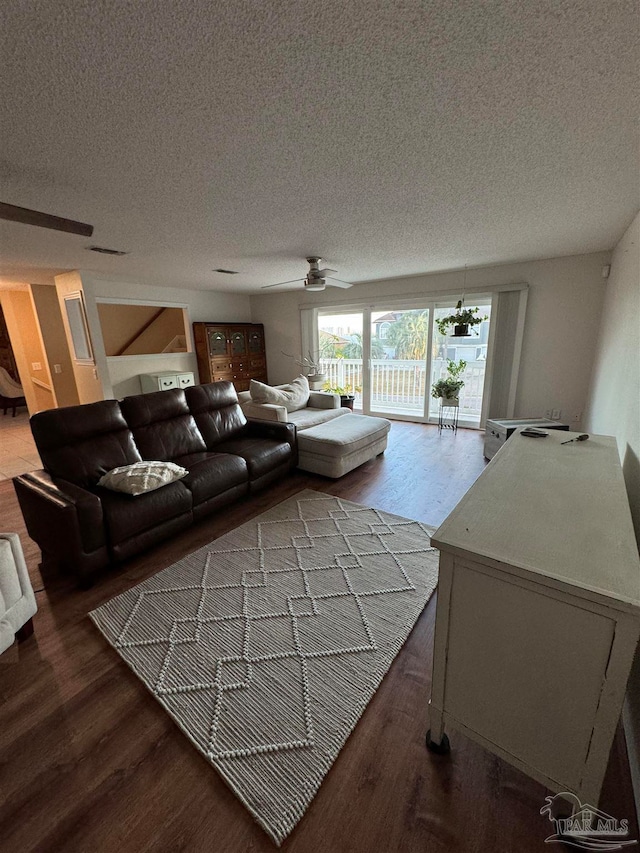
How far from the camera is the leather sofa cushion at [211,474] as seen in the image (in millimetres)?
2570

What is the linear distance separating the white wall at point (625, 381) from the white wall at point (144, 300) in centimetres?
554

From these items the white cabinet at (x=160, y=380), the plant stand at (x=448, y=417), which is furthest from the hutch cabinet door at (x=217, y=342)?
the plant stand at (x=448, y=417)

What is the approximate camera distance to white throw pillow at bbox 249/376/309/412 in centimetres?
422

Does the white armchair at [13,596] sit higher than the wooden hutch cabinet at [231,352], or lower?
lower

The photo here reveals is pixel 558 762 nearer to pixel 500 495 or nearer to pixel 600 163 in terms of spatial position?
pixel 500 495

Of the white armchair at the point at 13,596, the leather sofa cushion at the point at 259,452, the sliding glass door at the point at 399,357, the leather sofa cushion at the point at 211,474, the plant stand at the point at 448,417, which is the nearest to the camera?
the white armchair at the point at 13,596

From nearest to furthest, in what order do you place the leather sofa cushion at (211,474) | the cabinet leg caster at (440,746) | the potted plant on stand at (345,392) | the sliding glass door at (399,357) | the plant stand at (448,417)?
the cabinet leg caster at (440,746), the leather sofa cushion at (211,474), the plant stand at (448,417), the sliding glass door at (399,357), the potted plant on stand at (345,392)

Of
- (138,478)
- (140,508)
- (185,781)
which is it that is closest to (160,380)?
(138,478)

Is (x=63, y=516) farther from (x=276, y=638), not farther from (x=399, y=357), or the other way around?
(x=399, y=357)

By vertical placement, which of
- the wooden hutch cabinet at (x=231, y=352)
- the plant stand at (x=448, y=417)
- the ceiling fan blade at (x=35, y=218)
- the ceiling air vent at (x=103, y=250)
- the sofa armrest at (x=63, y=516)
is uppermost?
the ceiling air vent at (x=103, y=250)

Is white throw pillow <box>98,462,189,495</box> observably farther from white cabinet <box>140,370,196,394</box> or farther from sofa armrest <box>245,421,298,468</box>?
white cabinet <box>140,370,196,394</box>

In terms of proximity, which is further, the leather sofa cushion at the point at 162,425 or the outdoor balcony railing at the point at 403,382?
the outdoor balcony railing at the point at 403,382

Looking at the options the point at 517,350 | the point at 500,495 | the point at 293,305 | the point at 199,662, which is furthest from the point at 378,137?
the point at 293,305

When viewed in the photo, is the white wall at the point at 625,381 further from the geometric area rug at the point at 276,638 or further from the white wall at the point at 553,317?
the geometric area rug at the point at 276,638
